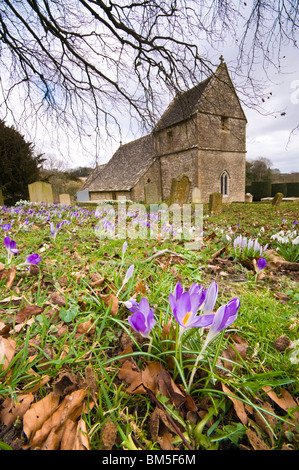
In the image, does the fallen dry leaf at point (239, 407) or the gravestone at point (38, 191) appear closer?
the fallen dry leaf at point (239, 407)

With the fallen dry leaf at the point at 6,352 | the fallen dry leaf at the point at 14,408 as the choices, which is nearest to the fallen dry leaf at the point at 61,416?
the fallen dry leaf at the point at 14,408

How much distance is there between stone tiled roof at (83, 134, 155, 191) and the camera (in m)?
22.9

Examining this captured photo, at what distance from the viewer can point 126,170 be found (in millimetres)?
24953

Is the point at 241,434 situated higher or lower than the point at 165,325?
lower

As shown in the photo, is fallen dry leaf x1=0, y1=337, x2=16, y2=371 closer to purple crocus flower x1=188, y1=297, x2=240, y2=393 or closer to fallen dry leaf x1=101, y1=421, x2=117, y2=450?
fallen dry leaf x1=101, y1=421, x2=117, y2=450

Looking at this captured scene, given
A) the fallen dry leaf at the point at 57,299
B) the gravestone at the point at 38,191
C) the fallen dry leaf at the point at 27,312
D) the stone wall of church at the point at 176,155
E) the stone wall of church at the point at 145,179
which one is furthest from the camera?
the stone wall of church at the point at 145,179

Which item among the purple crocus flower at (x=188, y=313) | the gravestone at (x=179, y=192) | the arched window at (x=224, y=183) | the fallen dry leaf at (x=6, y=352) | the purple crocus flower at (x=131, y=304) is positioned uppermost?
the arched window at (x=224, y=183)

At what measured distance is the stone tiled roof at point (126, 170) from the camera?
22906 mm

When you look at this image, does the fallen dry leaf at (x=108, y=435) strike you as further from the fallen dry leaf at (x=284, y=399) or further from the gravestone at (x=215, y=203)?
the gravestone at (x=215, y=203)

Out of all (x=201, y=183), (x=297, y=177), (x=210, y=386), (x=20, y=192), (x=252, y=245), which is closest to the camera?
(x=210, y=386)
